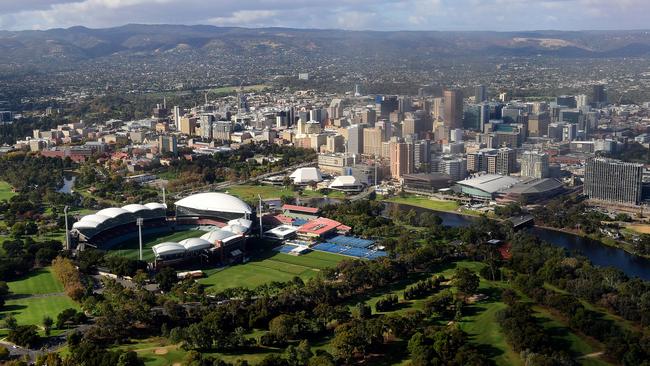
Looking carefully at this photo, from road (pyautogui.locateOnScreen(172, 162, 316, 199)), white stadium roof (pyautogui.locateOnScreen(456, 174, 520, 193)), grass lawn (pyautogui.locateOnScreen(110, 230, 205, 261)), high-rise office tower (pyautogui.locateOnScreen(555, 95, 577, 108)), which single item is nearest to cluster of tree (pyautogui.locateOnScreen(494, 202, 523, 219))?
white stadium roof (pyautogui.locateOnScreen(456, 174, 520, 193))

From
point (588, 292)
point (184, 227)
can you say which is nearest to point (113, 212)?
point (184, 227)

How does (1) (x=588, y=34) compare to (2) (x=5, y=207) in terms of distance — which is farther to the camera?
(1) (x=588, y=34)

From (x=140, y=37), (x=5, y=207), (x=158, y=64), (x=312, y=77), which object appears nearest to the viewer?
(x=5, y=207)

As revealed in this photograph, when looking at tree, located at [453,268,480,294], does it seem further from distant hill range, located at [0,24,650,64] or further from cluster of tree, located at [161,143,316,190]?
distant hill range, located at [0,24,650,64]

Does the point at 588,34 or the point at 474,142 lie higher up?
the point at 588,34

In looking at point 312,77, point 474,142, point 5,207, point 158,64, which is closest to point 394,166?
point 474,142

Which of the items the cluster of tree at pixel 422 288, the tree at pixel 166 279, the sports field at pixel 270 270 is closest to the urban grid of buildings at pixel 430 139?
the sports field at pixel 270 270

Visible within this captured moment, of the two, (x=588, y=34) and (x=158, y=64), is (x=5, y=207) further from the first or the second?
(x=588, y=34)
